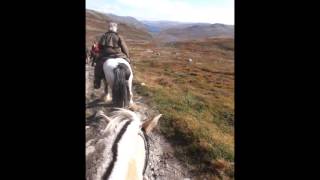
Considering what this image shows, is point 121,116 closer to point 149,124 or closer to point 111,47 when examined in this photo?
point 149,124

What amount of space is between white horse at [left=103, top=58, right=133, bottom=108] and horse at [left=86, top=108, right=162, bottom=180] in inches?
6.6

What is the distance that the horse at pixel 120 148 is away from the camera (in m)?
6.30

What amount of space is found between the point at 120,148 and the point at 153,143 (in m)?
0.52

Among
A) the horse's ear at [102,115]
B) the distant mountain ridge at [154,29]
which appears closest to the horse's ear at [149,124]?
the horse's ear at [102,115]

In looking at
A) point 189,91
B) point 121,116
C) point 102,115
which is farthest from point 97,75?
point 189,91

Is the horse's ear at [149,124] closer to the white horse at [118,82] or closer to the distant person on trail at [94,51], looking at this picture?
the white horse at [118,82]

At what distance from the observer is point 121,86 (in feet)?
22.4

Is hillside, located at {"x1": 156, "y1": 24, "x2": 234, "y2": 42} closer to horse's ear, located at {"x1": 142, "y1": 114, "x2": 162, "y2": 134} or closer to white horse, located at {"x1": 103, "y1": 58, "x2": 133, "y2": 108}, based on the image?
white horse, located at {"x1": 103, "y1": 58, "x2": 133, "y2": 108}

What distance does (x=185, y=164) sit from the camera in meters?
6.44

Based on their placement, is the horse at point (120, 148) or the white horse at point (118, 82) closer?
the horse at point (120, 148)

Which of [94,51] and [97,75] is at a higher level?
[94,51]

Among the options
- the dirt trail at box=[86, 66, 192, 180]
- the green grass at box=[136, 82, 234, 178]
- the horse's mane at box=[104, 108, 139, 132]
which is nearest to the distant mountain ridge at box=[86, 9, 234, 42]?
the dirt trail at box=[86, 66, 192, 180]
